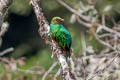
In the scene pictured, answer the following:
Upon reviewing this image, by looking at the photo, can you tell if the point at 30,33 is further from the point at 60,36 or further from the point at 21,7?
the point at 60,36

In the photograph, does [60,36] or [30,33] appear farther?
[30,33]

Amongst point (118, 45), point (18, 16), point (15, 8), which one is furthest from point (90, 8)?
point (18, 16)

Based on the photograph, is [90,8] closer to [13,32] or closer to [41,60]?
[41,60]

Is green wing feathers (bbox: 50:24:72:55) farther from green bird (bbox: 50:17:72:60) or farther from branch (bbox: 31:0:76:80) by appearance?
branch (bbox: 31:0:76:80)

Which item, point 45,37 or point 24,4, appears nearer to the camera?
point 45,37

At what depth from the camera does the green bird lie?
195 inches

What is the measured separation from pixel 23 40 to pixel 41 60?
8.23ft

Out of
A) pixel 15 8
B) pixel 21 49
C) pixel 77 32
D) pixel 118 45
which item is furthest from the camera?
pixel 21 49

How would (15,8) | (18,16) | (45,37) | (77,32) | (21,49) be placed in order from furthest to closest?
(18,16) → (21,49) → (15,8) → (77,32) → (45,37)

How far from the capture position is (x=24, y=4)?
11070 mm

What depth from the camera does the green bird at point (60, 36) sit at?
16.2ft

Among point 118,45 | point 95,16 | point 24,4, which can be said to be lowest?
point 118,45

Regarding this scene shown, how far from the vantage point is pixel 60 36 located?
5.03 metres

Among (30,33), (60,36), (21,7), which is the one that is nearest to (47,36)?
(60,36)
